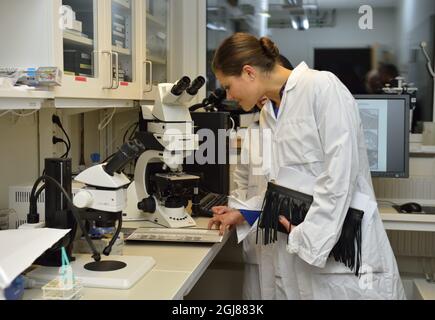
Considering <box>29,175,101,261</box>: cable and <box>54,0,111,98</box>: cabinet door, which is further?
<box>54,0,111,98</box>: cabinet door

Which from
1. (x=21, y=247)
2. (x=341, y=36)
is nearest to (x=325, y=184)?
(x=21, y=247)

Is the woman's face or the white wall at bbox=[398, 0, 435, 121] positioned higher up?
the white wall at bbox=[398, 0, 435, 121]

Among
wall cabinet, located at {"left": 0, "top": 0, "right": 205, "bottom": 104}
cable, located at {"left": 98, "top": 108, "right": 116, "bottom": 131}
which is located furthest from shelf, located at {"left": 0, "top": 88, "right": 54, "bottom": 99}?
cable, located at {"left": 98, "top": 108, "right": 116, "bottom": 131}

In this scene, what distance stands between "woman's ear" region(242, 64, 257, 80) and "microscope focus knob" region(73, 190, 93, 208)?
69 centimetres

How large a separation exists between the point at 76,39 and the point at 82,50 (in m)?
0.07

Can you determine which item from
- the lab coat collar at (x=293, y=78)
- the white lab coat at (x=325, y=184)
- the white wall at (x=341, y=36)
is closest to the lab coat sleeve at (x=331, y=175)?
the white lab coat at (x=325, y=184)

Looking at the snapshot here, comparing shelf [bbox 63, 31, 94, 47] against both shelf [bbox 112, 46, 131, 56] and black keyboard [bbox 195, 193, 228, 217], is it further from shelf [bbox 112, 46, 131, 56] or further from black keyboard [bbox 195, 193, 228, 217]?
black keyboard [bbox 195, 193, 228, 217]

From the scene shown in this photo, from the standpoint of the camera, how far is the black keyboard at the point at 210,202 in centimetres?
220

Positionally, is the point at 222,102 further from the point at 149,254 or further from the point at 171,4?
the point at 149,254

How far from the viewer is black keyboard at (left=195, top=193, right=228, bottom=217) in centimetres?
220

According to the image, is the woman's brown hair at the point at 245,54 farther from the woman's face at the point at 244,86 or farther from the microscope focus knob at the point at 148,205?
the microscope focus knob at the point at 148,205

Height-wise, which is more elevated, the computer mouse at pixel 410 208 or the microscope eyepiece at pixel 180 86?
the microscope eyepiece at pixel 180 86

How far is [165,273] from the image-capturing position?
1466 millimetres

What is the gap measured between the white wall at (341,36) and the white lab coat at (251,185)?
3.46ft
